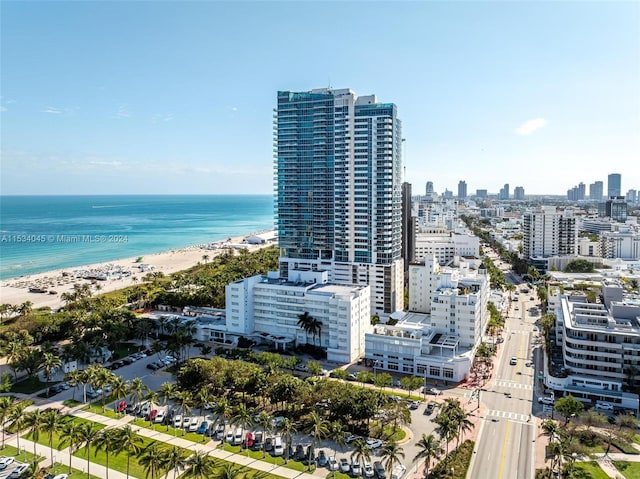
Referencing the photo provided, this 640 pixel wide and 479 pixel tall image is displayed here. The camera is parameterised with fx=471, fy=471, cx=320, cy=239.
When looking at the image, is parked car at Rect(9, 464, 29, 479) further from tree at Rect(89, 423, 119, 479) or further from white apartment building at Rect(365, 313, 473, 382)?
white apartment building at Rect(365, 313, 473, 382)

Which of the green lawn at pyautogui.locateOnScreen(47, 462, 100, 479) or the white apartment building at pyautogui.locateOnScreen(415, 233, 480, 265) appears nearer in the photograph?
the green lawn at pyautogui.locateOnScreen(47, 462, 100, 479)

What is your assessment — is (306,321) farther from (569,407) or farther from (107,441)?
(569,407)

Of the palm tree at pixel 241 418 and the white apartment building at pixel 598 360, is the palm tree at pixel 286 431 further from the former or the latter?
the white apartment building at pixel 598 360

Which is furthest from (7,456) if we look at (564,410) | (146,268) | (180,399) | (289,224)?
(146,268)

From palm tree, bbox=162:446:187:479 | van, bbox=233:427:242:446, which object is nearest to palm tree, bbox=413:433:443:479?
van, bbox=233:427:242:446

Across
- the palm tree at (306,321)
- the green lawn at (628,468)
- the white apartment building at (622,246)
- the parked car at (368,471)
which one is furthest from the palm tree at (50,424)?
the white apartment building at (622,246)

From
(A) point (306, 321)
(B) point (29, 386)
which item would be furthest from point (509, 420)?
(B) point (29, 386)

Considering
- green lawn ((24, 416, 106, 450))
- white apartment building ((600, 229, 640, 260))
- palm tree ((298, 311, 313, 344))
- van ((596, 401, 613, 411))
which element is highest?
white apartment building ((600, 229, 640, 260))

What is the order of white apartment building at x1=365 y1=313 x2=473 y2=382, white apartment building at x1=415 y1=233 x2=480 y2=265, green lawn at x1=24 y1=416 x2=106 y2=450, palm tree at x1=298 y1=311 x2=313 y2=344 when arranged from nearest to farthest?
green lawn at x1=24 y1=416 x2=106 y2=450 < white apartment building at x1=365 y1=313 x2=473 y2=382 < palm tree at x1=298 y1=311 x2=313 y2=344 < white apartment building at x1=415 y1=233 x2=480 y2=265
